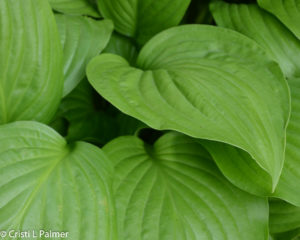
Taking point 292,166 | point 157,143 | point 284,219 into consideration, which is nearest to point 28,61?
point 157,143

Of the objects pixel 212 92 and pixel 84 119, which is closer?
pixel 212 92

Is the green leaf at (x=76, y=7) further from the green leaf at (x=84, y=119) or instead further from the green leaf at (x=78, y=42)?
the green leaf at (x=84, y=119)

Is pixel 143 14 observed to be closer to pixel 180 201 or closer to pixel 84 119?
pixel 84 119

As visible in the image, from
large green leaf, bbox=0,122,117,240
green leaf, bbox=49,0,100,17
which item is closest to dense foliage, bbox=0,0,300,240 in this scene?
large green leaf, bbox=0,122,117,240

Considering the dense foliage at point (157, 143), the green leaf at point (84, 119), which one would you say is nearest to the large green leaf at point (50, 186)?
the dense foliage at point (157, 143)

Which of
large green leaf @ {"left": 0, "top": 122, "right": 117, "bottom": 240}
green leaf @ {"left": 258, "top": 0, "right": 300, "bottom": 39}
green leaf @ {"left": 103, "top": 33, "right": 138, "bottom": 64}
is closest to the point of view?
large green leaf @ {"left": 0, "top": 122, "right": 117, "bottom": 240}

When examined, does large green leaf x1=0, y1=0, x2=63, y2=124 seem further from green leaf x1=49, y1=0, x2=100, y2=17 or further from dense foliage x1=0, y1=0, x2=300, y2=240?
green leaf x1=49, y1=0, x2=100, y2=17

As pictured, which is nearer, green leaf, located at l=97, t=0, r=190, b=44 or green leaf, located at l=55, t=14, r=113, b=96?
green leaf, located at l=55, t=14, r=113, b=96
